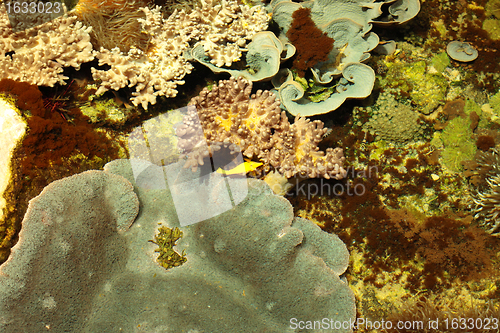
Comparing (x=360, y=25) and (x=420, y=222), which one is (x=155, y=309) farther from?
(x=360, y=25)

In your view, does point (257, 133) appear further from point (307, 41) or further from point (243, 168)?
point (307, 41)

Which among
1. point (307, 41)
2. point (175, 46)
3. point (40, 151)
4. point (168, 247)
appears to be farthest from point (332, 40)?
point (40, 151)

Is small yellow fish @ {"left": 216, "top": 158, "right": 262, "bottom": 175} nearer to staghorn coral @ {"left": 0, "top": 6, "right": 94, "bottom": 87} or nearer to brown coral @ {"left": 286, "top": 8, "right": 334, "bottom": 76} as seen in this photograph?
brown coral @ {"left": 286, "top": 8, "right": 334, "bottom": 76}

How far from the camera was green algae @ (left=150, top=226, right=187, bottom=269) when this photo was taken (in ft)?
10.7

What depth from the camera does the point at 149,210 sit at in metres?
3.38

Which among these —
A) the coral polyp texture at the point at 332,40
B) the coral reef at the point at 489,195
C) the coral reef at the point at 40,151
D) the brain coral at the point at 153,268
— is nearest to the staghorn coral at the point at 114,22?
the coral reef at the point at 40,151

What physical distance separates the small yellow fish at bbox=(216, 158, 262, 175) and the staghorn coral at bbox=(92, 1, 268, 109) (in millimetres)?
1126

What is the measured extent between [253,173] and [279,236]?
805mm

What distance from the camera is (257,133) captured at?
349 cm

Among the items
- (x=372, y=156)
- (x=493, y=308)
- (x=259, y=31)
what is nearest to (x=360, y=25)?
(x=259, y=31)

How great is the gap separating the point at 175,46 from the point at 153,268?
2.59 metres

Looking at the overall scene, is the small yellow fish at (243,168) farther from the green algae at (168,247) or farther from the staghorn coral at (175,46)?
the staghorn coral at (175,46)

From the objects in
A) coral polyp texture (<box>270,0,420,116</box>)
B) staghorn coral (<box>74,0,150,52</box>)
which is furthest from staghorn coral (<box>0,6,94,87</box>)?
coral polyp texture (<box>270,0,420,116</box>)

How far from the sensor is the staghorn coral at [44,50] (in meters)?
3.34
